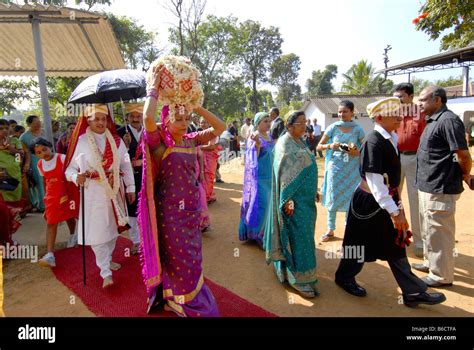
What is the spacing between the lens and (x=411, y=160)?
4297 millimetres

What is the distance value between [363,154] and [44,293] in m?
3.71

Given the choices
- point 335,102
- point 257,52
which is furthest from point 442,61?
point 257,52

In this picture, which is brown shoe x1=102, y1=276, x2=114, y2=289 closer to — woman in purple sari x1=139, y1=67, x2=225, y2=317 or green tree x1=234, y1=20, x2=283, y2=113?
woman in purple sari x1=139, y1=67, x2=225, y2=317

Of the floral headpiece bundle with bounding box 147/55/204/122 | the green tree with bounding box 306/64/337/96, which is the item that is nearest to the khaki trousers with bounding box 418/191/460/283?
the floral headpiece bundle with bounding box 147/55/204/122

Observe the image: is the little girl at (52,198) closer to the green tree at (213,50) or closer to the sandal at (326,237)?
the sandal at (326,237)

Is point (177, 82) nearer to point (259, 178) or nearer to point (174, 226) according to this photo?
point (174, 226)

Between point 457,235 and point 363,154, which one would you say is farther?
point 457,235

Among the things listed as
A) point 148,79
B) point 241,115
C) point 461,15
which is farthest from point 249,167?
point 241,115

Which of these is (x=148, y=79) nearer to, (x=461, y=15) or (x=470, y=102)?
(x=461, y=15)

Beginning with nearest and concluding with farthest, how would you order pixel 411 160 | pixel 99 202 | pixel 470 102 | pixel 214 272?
pixel 99 202 → pixel 214 272 → pixel 411 160 → pixel 470 102

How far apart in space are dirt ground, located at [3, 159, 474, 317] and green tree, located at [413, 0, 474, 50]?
21.4ft

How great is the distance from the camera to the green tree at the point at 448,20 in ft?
27.7

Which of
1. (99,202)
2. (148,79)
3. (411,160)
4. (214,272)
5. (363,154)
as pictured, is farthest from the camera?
(411,160)

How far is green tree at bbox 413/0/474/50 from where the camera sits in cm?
844
